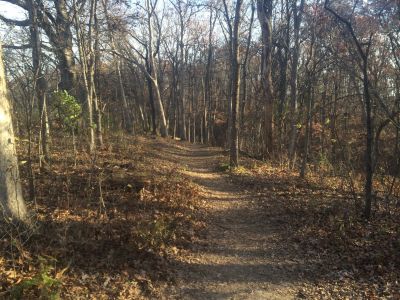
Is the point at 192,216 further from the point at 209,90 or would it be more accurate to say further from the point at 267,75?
the point at 209,90

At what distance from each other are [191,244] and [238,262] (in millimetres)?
1056

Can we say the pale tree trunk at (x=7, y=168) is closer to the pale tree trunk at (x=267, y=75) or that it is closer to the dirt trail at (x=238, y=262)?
the dirt trail at (x=238, y=262)

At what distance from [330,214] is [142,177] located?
5.05 metres

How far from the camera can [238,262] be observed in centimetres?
630

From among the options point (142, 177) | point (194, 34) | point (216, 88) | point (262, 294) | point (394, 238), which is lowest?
point (262, 294)

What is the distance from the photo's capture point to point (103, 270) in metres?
5.60

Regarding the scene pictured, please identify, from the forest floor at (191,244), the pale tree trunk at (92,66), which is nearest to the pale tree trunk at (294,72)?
the forest floor at (191,244)

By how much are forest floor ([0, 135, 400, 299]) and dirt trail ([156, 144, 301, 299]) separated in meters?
0.02

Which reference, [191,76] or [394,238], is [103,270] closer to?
[394,238]

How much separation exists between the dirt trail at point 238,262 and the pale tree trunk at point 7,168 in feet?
9.39

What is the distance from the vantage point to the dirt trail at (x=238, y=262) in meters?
5.41

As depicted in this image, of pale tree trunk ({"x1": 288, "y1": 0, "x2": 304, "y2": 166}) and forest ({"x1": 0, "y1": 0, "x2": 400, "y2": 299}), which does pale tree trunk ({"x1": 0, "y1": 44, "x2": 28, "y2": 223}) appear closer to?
forest ({"x1": 0, "y1": 0, "x2": 400, "y2": 299})

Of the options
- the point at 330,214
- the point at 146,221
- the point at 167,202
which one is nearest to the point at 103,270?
the point at 146,221

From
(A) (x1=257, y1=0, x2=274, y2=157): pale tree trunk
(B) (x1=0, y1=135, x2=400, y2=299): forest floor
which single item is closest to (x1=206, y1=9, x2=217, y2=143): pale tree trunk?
(A) (x1=257, y1=0, x2=274, y2=157): pale tree trunk
